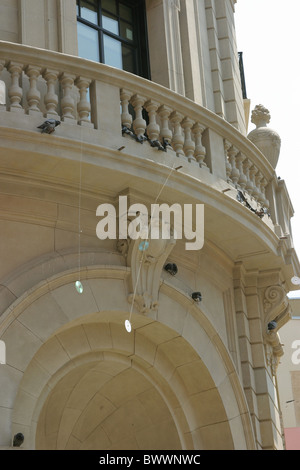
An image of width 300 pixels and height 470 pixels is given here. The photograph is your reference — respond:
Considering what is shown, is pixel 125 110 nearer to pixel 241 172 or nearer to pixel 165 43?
pixel 241 172

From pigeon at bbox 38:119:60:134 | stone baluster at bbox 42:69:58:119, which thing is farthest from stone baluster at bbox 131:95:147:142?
pigeon at bbox 38:119:60:134

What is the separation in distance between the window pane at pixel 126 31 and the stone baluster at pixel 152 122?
2.66m

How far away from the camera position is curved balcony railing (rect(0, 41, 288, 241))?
40.7ft

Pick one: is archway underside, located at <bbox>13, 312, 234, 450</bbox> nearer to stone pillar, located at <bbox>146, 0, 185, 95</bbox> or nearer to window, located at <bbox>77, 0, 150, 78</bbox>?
stone pillar, located at <bbox>146, 0, 185, 95</bbox>

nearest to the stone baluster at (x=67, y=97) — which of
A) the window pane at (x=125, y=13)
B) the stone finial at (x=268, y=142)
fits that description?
the window pane at (x=125, y=13)

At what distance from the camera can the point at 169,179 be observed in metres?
13.0

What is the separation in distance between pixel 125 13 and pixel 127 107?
3254mm

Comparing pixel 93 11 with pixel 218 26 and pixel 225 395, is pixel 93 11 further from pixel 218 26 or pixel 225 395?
pixel 225 395

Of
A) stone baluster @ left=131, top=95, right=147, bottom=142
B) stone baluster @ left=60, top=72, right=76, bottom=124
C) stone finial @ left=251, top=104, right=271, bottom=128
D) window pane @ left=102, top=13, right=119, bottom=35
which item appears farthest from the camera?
stone finial @ left=251, top=104, right=271, bottom=128

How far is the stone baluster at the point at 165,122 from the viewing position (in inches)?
538

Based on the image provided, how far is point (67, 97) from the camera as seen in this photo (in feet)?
→ 41.6
